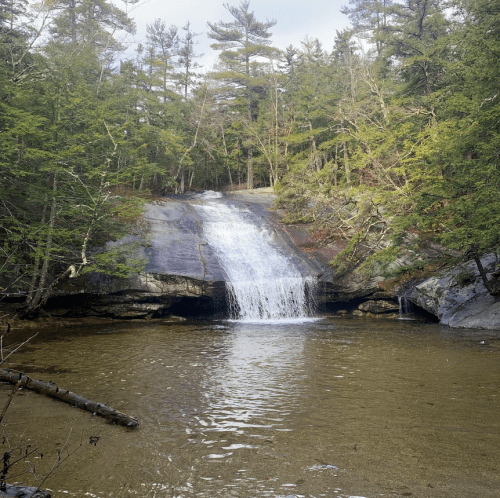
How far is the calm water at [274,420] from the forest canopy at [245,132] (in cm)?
286

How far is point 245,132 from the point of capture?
30.7 metres

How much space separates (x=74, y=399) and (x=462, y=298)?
41.3 ft

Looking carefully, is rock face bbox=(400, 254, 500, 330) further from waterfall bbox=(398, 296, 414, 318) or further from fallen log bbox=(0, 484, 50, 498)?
fallen log bbox=(0, 484, 50, 498)

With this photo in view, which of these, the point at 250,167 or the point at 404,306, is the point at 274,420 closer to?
the point at 404,306

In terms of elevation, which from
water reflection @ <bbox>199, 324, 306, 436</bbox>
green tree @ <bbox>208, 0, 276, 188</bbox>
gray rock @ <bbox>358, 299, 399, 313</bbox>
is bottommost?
water reflection @ <bbox>199, 324, 306, 436</bbox>

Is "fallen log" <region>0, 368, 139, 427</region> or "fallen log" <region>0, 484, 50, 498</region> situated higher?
"fallen log" <region>0, 484, 50, 498</region>

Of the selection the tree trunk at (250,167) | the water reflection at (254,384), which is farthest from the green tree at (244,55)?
the water reflection at (254,384)

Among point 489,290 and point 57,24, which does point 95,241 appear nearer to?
point 489,290

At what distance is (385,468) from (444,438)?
1039 mm

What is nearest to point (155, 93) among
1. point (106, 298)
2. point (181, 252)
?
point (181, 252)

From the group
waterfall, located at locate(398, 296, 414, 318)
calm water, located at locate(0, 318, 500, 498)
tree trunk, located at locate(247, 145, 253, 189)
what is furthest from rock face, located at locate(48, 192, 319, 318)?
tree trunk, located at locate(247, 145, 253, 189)

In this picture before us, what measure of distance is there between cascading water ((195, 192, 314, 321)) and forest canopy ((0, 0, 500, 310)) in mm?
2845

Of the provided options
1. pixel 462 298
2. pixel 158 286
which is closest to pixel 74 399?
pixel 158 286

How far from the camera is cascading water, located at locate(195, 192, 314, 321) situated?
1522 centimetres
